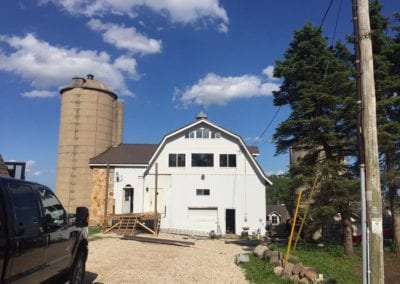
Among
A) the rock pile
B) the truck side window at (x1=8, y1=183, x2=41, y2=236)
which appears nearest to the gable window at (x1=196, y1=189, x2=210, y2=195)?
the rock pile

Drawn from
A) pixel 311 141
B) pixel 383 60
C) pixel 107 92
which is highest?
pixel 107 92

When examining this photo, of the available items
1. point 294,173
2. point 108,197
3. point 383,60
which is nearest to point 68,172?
point 108,197

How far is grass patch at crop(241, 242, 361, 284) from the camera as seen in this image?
41.9 ft

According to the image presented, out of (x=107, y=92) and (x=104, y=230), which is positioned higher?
(x=107, y=92)

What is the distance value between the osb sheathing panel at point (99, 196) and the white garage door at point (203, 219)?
6.98 meters

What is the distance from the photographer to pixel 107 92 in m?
42.5

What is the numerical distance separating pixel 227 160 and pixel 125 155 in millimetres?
9387

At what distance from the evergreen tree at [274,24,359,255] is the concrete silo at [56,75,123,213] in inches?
887

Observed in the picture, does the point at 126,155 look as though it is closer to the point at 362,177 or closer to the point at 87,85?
the point at 87,85

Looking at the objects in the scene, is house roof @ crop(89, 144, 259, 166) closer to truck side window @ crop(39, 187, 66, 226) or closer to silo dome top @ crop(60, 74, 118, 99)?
silo dome top @ crop(60, 74, 118, 99)

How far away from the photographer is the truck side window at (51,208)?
23.0 feet

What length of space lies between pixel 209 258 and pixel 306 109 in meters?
8.27

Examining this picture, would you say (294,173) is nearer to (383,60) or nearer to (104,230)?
(383,60)

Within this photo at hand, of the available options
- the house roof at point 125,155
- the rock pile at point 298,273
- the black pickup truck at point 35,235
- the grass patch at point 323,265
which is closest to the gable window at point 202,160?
the house roof at point 125,155
